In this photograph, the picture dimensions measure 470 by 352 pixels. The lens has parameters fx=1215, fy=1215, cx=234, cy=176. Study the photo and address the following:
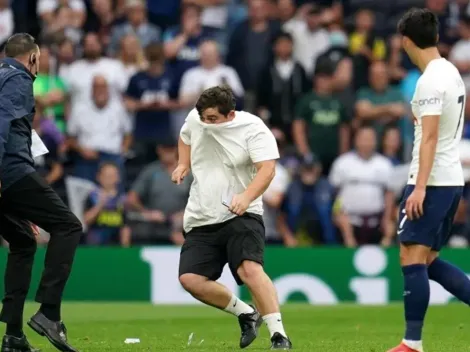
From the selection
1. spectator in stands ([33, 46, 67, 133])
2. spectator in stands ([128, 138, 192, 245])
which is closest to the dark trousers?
spectator in stands ([128, 138, 192, 245])

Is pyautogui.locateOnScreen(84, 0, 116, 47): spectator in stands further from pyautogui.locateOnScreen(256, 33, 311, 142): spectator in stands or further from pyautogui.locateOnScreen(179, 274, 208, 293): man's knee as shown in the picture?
pyautogui.locateOnScreen(179, 274, 208, 293): man's knee

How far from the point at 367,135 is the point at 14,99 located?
9.47 m

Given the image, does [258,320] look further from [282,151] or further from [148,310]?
[282,151]

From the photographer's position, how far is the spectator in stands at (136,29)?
18.9 m

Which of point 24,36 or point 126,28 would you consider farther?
point 126,28

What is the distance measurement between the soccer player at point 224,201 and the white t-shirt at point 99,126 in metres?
7.78

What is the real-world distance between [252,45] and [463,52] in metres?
3.26

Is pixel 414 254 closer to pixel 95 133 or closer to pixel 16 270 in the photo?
pixel 16 270

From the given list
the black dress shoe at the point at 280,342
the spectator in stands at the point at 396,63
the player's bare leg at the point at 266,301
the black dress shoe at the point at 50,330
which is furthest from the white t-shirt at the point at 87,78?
the black dress shoe at the point at 50,330

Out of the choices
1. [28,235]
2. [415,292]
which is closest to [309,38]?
[28,235]

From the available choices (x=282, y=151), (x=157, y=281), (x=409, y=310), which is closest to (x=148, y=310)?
(x=157, y=281)

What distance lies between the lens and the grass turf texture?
32.7 feet

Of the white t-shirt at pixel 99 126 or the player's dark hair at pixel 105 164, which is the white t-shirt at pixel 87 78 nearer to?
the white t-shirt at pixel 99 126

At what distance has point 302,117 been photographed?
58.8 feet
